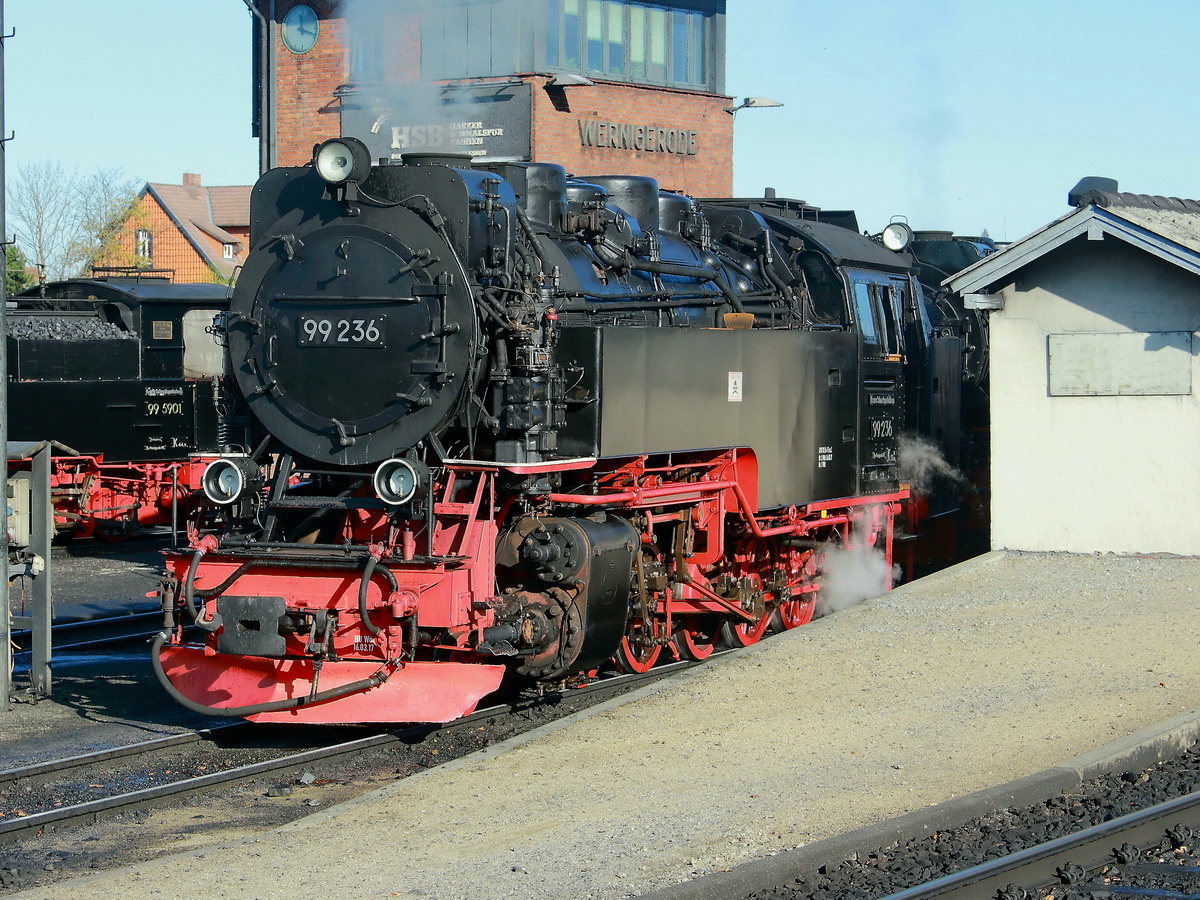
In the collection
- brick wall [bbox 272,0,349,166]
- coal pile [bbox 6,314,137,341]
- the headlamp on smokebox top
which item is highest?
brick wall [bbox 272,0,349,166]

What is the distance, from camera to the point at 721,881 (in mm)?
5047

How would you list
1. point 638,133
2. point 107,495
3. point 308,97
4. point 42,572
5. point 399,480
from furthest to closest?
point 308,97, point 638,133, point 107,495, point 42,572, point 399,480

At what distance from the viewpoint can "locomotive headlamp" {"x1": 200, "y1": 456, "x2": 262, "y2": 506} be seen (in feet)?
25.5

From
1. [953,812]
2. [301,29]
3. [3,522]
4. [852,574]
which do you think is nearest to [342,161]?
[3,522]

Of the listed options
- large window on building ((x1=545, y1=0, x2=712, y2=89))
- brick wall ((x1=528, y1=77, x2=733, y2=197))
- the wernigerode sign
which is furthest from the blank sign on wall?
large window on building ((x1=545, y1=0, x2=712, y2=89))

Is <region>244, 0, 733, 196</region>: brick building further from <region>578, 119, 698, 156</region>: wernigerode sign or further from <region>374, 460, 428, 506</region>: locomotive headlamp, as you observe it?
<region>374, 460, 428, 506</region>: locomotive headlamp

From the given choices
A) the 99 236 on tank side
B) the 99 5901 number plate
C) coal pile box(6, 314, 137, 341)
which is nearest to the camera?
the 99 236 on tank side

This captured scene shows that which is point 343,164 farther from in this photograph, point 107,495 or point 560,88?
point 560,88

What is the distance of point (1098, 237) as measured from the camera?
11648 mm

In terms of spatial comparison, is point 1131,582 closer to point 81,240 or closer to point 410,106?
point 410,106

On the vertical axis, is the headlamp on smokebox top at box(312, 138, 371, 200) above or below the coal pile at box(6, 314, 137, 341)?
above

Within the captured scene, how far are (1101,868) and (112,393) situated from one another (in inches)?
529

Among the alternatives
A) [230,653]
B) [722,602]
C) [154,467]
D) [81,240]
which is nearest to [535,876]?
[230,653]

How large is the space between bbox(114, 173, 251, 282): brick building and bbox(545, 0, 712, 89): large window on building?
2186 cm
